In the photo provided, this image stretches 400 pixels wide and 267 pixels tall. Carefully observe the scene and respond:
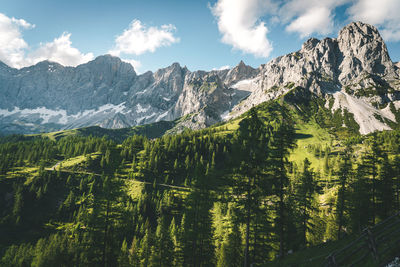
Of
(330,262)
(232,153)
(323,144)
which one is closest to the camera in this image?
(330,262)

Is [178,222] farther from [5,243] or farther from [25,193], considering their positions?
[25,193]

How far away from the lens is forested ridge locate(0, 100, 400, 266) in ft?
80.9

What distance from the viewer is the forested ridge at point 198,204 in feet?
80.9

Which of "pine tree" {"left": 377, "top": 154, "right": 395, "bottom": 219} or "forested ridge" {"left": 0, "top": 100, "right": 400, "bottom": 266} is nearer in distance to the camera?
"forested ridge" {"left": 0, "top": 100, "right": 400, "bottom": 266}

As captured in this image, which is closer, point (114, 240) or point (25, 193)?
point (114, 240)

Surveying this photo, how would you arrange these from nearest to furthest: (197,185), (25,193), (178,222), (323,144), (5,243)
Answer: (197,185)
(5,243)
(178,222)
(25,193)
(323,144)

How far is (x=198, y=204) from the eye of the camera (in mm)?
34938

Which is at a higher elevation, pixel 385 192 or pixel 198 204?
pixel 385 192

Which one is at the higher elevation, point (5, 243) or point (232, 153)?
point (232, 153)

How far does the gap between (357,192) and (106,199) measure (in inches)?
1685

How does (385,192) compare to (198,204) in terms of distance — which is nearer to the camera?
(198,204)

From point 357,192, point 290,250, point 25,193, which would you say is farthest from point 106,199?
point 25,193

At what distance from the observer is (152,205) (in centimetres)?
10612

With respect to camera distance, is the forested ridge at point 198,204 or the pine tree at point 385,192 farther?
the pine tree at point 385,192
